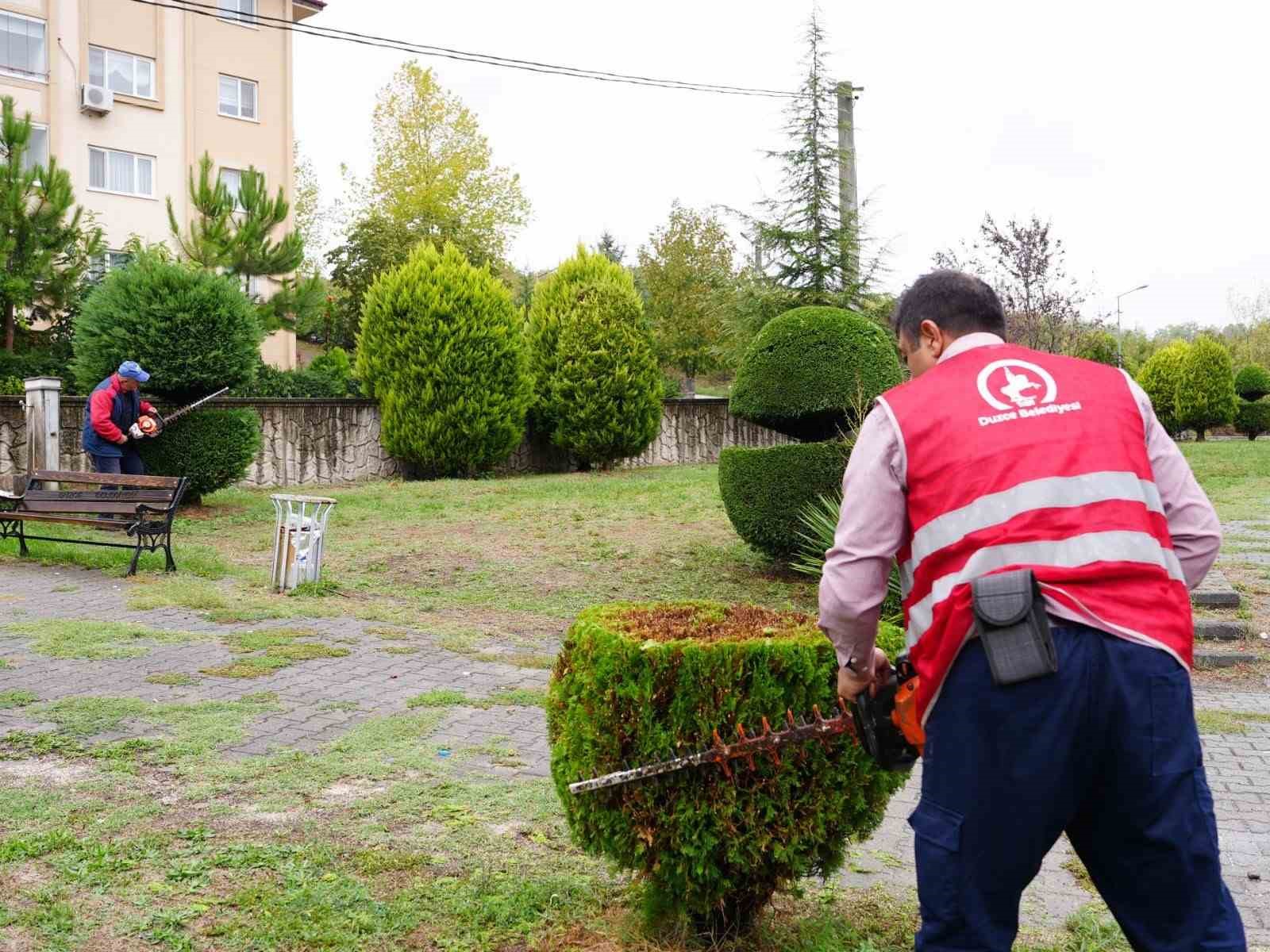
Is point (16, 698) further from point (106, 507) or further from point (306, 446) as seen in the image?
point (306, 446)

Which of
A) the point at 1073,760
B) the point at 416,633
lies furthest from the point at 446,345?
the point at 1073,760

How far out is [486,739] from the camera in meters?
5.70

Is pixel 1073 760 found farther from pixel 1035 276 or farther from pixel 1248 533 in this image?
pixel 1035 276

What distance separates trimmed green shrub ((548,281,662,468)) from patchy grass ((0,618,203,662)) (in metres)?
15.2

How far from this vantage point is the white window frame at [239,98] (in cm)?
3481

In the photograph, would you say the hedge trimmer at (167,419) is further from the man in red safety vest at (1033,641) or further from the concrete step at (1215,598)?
the man in red safety vest at (1033,641)

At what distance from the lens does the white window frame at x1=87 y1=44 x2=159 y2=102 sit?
31922mm

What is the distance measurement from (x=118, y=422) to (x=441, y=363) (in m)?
8.14

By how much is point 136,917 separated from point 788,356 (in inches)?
327

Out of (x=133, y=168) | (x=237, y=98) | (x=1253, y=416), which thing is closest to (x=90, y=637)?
(x=133, y=168)

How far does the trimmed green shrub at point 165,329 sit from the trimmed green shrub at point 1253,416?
33543 mm

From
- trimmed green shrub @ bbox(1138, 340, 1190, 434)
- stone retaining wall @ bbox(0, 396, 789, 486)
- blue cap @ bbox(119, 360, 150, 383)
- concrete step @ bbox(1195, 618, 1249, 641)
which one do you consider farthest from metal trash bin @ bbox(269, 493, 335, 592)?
trimmed green shrub @ bbox(1138, 340, 1190, 434)

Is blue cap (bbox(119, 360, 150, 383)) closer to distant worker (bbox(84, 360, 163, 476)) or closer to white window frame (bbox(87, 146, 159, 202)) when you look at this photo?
distant worker (bbox(84, 360, 163, 476))

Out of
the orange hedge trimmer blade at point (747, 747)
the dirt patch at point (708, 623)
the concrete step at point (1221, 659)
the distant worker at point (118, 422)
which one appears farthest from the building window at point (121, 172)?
the orange hedge trimmer blade at point (747, 747)
